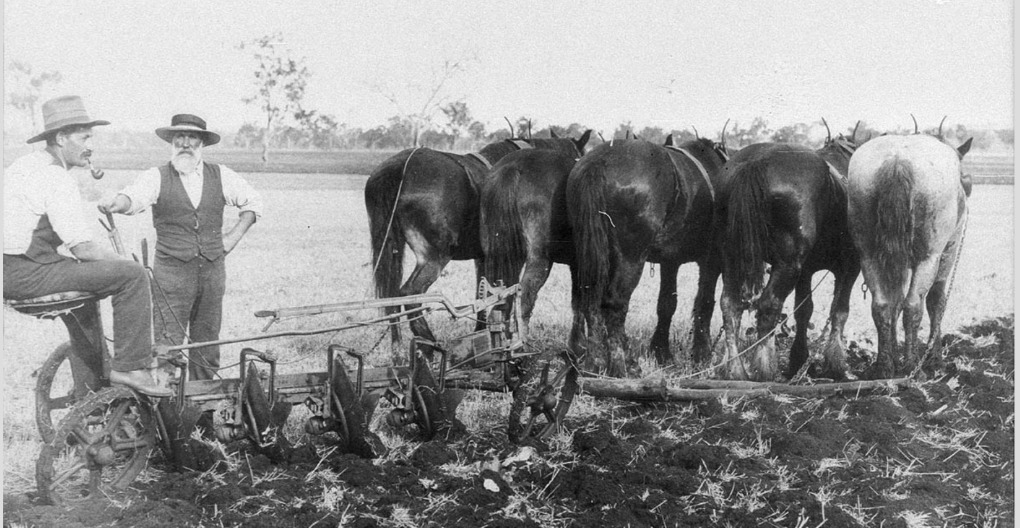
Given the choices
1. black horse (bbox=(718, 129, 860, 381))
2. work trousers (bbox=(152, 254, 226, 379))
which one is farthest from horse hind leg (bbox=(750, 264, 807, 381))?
work trousers (bbox=(152, 254, 226, 379))

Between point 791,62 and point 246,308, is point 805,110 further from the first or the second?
point 246,308

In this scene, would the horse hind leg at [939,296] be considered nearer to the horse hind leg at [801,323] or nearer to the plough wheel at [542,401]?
the horse hind leg at [801,323]

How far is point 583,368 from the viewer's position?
605 centimetres

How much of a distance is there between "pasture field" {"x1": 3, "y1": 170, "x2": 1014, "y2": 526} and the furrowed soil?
0.01 metres

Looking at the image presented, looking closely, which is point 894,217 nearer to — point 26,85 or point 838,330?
point 838,330

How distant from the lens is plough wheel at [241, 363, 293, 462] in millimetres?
4129

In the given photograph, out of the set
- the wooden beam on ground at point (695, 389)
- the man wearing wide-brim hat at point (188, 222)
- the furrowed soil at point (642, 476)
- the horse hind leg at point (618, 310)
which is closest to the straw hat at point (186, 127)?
the man wearing wide-brim hat at point (188, 222)

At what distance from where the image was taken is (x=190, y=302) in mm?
4902

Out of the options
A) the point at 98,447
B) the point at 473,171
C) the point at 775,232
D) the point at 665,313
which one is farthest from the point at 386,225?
the point at 98,447

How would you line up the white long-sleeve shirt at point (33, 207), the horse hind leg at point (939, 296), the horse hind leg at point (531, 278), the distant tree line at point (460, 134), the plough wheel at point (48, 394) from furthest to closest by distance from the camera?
1. the horse hind leg at point (939, 296)
2. the horse hind leg at point (531, 278)
3. the distant tree line at point (460, 134)
4. the plough wheel at point (48, 394)
5. the white long-sleeve shirt at point (33, 207)

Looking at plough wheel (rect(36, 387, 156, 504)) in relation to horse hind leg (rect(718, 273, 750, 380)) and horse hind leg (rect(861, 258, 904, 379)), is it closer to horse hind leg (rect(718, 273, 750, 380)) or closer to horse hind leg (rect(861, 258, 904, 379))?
horse hind leg (rect(718, 273, 750, 380))

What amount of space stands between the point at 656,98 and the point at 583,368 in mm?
2235

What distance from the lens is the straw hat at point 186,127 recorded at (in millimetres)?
4660

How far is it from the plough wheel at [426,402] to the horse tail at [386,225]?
221cm
